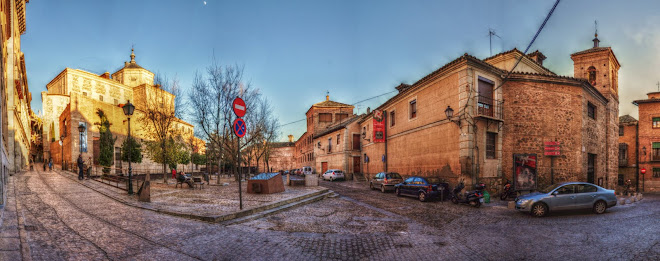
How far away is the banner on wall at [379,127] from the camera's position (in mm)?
23422

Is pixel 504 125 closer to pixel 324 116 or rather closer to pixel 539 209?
pixel 539 209

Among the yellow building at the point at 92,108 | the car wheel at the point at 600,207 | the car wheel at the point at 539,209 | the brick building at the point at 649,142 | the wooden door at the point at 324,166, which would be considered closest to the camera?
the car wheel at the point at 539,209

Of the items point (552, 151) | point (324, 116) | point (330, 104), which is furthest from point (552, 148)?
point (330, 104)

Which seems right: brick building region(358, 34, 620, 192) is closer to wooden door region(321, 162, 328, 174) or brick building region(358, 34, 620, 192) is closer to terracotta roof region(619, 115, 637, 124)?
terracotta roof region(619, 115, 637, 124)

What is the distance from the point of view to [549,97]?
1625 cm

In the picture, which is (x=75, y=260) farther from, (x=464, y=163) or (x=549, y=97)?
(x=549, y=97)

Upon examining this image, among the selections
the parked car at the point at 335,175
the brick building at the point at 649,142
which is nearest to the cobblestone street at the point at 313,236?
the parked car at the point at 335,175

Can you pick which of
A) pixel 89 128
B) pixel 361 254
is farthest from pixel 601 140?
pixel 89 128

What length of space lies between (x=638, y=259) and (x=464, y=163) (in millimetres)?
9595

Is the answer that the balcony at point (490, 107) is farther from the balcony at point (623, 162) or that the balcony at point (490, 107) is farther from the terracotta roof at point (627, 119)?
the terracotta roof at point (627, 119)

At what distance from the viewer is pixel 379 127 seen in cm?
2383

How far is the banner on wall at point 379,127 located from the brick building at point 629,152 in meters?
26.5

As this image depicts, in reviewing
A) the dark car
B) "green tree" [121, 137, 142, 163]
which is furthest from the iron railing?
"green tree" [121, 137, 142, 163]

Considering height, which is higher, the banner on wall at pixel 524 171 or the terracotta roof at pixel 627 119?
the terracotta roof at pixel 627 119
